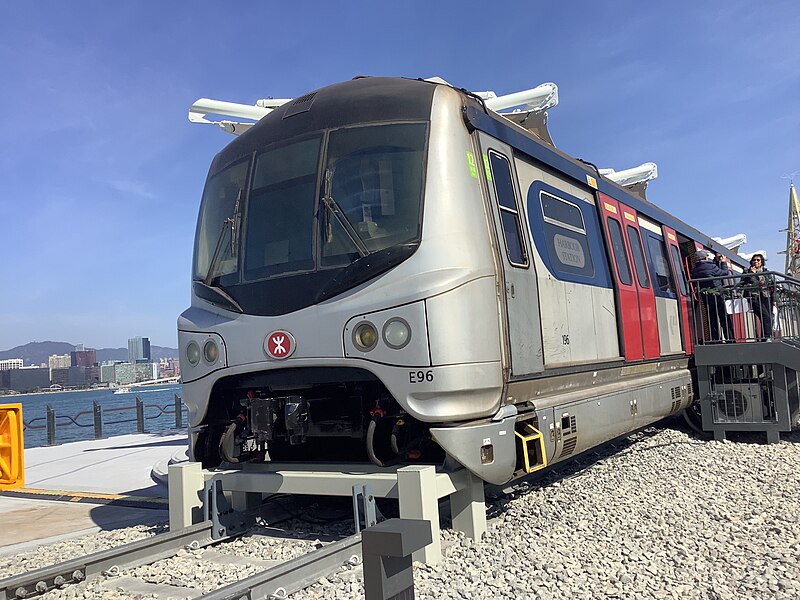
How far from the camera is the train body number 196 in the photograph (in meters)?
4.32

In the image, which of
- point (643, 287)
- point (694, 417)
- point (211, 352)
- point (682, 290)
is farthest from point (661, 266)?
point (211, 352)

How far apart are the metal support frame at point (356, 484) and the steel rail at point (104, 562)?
13.5 inches

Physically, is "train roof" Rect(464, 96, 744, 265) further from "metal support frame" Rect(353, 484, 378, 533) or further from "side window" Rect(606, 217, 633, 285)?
"metal support frame" Rect(353, 484, 378, 533)

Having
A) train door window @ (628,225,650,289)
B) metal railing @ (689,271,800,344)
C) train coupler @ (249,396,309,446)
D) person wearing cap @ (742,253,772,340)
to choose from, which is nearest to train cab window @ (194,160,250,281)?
train coupler @ (249,396,309,446)

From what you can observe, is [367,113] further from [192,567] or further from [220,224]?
[192,567]

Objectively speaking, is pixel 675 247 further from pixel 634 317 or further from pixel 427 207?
A: pixel 427 207

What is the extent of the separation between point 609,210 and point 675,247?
2967 mm

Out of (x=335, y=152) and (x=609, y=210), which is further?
(x=609, y=210)

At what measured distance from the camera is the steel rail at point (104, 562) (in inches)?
154

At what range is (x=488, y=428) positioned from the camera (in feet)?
14.9

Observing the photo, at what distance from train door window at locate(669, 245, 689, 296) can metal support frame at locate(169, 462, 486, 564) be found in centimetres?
597

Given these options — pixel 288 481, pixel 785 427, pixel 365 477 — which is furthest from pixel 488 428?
pixel 785 427

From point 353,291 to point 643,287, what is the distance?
4533mm

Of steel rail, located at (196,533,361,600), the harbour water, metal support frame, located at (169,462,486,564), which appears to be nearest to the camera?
steel rail, located at (196,533,361,600)
